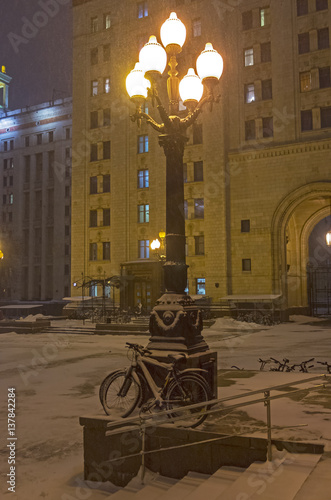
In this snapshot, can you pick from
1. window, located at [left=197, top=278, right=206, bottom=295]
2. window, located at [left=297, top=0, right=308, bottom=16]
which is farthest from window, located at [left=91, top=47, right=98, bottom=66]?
window, located at [left=197, top=278, right=206, bottom=295]

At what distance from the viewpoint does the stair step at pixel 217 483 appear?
504cm

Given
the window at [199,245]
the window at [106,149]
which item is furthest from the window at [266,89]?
the window at [106,149]

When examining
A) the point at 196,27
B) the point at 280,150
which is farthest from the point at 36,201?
the point at 280,150

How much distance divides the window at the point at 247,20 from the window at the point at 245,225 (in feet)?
49.2

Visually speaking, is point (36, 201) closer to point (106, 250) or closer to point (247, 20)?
point (106, 250)

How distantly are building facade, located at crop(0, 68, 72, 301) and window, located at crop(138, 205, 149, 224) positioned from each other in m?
24.0

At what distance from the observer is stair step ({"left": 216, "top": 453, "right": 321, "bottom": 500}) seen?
15.3 ft

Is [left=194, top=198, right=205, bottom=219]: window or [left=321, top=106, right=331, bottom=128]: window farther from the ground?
[left=321, top=106, right=331, bottom=128]: window

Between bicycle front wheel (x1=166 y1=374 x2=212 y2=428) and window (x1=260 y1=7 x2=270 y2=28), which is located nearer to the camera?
bicycle front wheel (x1=166 y1=374 x2=212 y2=428)

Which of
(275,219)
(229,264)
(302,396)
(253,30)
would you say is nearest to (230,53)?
(253,30)

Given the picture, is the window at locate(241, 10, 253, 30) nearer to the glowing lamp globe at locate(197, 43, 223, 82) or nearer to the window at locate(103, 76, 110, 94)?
the window at locate(103, 76, 110, 94)

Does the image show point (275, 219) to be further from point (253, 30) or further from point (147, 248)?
point (253, 30)

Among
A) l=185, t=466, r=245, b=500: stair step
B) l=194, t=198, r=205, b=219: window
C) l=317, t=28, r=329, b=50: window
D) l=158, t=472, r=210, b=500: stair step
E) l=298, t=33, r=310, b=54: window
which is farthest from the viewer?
l=194, t=198, r=205, b=219: window

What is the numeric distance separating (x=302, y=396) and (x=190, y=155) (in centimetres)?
3083
